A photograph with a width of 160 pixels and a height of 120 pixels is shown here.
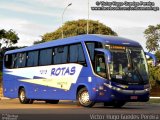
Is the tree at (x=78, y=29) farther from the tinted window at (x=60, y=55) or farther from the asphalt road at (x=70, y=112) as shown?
the asphalt road at (x=70, y=112)

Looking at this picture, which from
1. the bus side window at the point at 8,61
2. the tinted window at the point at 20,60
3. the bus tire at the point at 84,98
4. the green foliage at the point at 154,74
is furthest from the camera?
the green foliage at the point at 154,74

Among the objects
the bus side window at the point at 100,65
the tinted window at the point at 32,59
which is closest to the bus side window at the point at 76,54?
the bus side window at the point at 100,65

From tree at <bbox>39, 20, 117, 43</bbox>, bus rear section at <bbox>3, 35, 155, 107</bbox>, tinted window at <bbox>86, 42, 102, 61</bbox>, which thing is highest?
tree at <bbox>39, 20, 117, 43</bbox>

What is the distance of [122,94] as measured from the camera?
73.9 ft

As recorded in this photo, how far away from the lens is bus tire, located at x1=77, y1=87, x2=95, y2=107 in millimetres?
23344

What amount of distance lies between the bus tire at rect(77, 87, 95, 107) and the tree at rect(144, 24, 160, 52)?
50877 millimetres

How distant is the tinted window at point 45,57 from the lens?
2691 cm

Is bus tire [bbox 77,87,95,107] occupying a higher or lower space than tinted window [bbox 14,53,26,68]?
lower

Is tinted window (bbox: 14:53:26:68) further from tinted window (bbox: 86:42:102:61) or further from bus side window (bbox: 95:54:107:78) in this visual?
bus side window (bbox: 95:54:107:78)

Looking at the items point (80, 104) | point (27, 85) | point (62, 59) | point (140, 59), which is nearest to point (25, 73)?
point (27, 85)

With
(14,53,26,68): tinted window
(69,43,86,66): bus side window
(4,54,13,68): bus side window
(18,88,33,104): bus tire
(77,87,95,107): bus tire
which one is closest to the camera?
(77,87,95,107): bus tire

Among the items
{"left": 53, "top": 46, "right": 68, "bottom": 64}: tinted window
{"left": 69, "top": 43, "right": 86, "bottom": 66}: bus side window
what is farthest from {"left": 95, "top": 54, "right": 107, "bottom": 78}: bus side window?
{"left": 53, "top": 46, "right": 68, "bottom": 64}: tinted window

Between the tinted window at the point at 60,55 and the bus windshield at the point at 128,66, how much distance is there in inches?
129

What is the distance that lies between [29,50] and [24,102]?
10.5 ft
